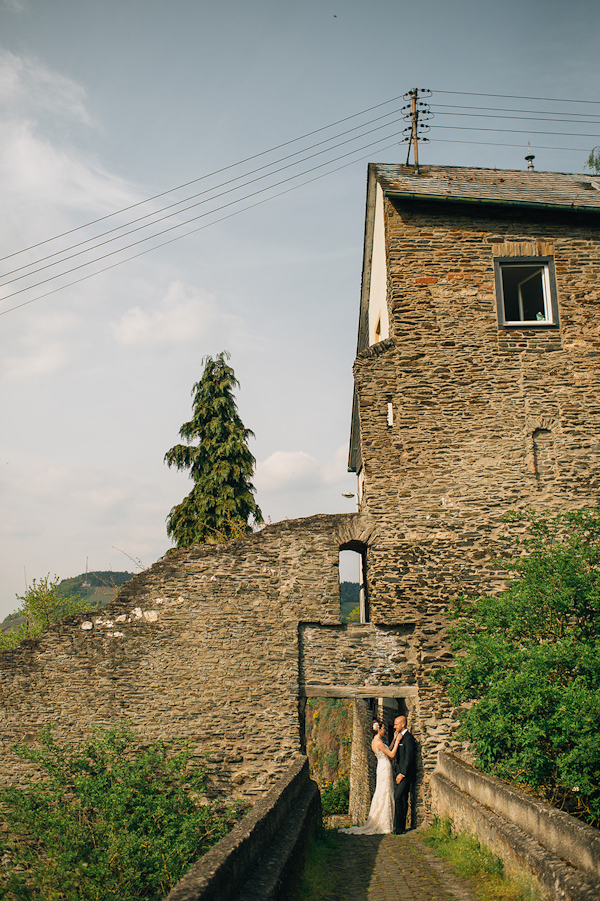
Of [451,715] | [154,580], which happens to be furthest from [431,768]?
[154,580]

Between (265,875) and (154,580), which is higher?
(154,580)

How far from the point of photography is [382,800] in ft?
34.1

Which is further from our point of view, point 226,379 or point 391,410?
point 226,379

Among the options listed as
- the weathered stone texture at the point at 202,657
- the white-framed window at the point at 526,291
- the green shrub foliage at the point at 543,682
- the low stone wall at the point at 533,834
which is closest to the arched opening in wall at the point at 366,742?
the weathered stone texture at the point at 202,657

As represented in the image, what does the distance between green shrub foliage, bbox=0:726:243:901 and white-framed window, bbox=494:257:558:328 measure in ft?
32.5

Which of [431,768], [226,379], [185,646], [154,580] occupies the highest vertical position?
[226,379]

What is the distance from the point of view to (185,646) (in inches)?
455

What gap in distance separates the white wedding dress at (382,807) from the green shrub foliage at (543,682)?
191cm

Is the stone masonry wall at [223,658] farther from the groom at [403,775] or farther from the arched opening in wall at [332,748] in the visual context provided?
the arched opening in wall at [332,748]

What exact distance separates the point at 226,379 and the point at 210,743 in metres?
13.8

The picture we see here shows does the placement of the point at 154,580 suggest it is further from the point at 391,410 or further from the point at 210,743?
the point at 391,410

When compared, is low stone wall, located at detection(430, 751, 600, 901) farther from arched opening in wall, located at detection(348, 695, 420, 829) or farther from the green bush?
the green bush

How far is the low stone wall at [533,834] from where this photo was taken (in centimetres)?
438

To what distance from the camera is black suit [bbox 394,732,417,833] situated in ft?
33.8
